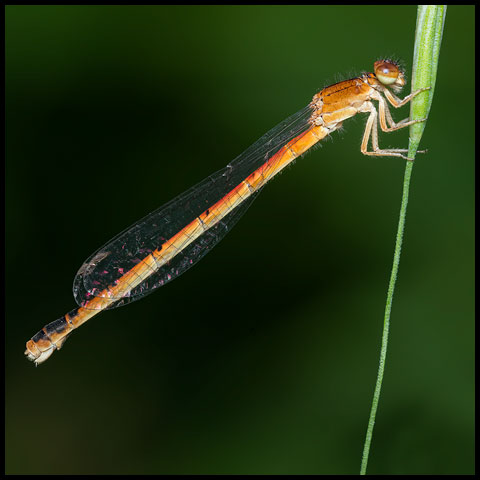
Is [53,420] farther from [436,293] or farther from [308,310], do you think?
[436,293]

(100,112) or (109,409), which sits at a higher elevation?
(100,112)

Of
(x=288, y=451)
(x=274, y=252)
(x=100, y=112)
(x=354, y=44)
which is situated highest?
(x=354, y=44)

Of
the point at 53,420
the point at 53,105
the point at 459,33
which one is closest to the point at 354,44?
the point at 459,33

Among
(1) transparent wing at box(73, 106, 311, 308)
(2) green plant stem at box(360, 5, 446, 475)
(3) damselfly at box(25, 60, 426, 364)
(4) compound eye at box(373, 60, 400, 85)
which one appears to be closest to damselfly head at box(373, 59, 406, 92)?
(4) compound eye at box(373, 60, 400, 85)

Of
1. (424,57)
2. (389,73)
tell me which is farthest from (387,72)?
(424,57)

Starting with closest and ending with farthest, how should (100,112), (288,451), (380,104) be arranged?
(380,104) < (288,451) < (100,112)

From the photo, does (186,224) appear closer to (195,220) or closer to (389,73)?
(195,220)

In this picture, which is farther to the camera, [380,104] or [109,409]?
[109,409]
